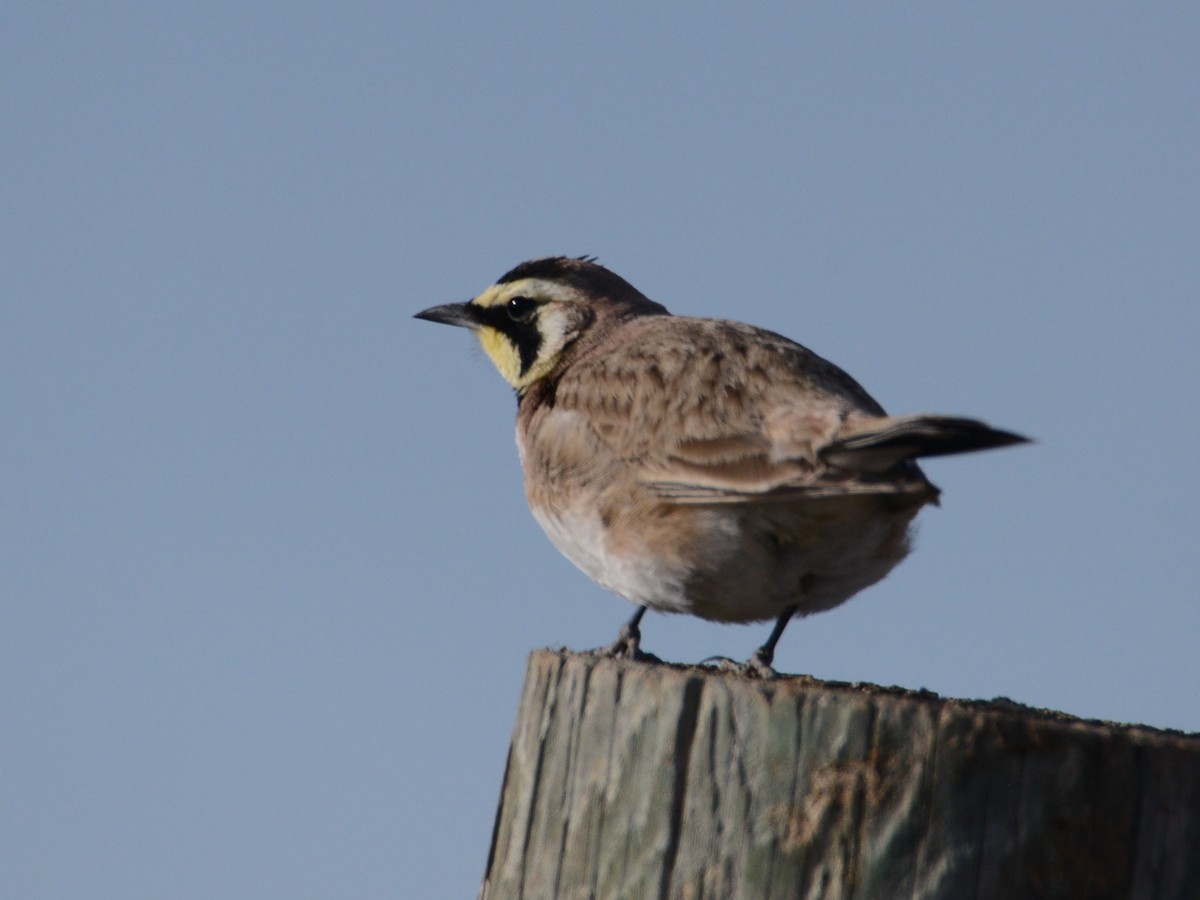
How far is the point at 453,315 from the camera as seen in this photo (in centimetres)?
947

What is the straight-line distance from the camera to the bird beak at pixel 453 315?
9414mm

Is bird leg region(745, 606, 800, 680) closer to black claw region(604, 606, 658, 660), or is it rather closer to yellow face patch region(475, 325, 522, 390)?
black claw region(604, 606, 658, 660)

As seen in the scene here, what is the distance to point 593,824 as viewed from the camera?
14.3 ft

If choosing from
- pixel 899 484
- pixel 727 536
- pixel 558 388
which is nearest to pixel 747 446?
pixel 727 536

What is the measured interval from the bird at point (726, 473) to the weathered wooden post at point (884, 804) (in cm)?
165

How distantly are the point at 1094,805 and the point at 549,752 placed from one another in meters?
1.63

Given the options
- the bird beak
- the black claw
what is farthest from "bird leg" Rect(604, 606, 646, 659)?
the bird beak

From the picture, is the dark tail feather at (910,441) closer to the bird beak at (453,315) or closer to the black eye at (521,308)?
the black eye at (521,308)

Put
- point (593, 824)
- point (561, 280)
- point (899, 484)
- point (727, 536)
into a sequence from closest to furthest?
point (593, 824) < point (899, 484) < point (727, 536) < point (561, 280)

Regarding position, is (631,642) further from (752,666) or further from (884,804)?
(884,804)

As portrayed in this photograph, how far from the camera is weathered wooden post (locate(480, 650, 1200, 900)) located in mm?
3992

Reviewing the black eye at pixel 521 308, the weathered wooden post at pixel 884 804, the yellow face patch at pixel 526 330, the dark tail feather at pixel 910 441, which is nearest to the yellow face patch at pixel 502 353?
the yellow face patch at pixel 526 330

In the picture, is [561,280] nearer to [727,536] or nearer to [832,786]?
[727,536]

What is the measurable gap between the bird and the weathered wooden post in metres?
1.65
